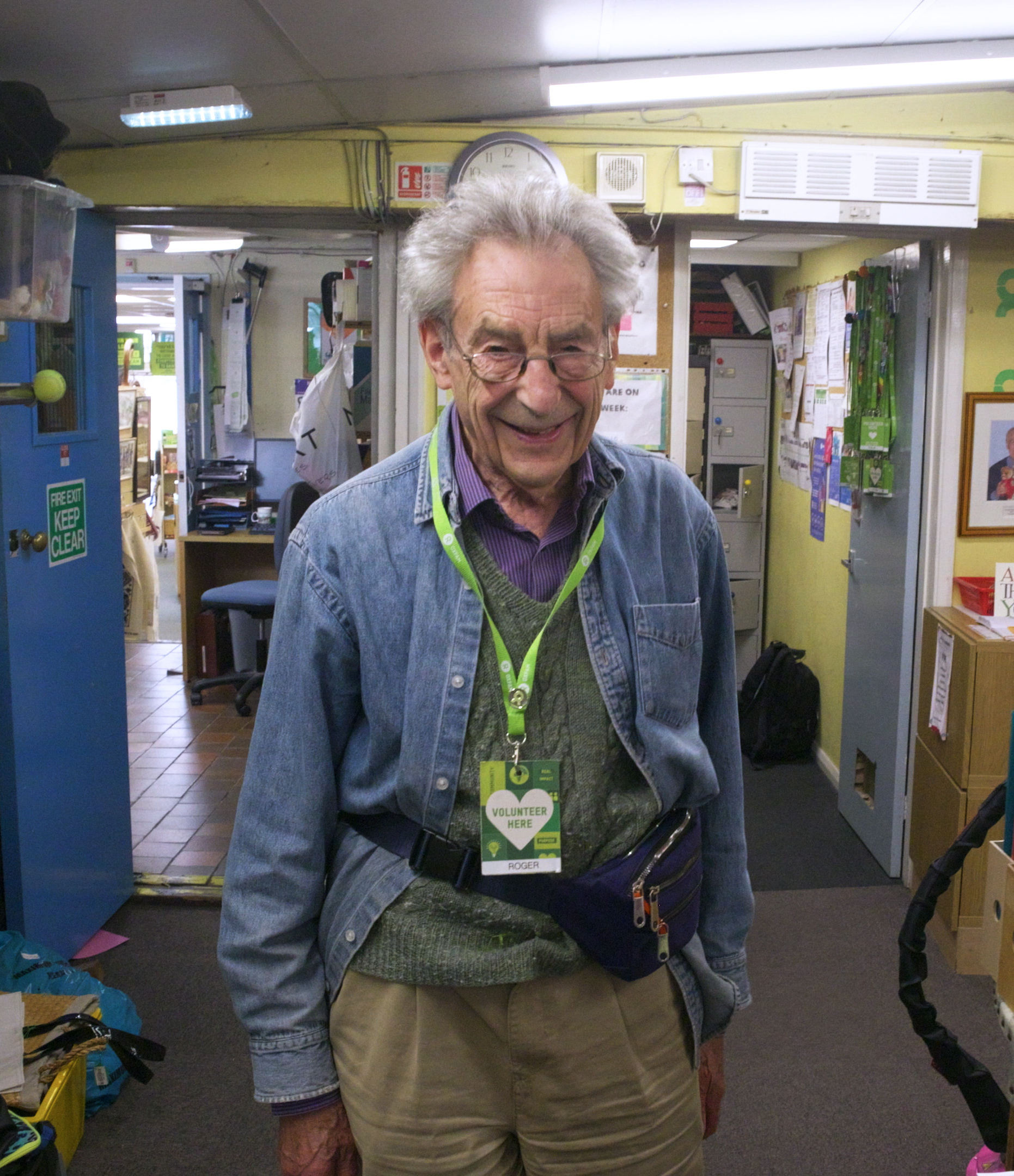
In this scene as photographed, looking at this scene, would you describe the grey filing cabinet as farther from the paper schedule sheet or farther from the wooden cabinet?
the paper schedule sheet

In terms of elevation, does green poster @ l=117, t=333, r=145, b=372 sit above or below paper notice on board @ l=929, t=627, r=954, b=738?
above

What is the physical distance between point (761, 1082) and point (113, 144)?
2.96 metres

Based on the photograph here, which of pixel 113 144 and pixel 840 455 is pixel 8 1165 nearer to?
pixel 113 144

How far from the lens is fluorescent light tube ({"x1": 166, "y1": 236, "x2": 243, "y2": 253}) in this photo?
5.73 metres

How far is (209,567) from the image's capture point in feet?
21.6

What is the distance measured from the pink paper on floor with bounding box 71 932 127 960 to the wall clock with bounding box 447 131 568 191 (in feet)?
7.78

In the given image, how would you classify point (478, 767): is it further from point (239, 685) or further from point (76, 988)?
point (239, 685)

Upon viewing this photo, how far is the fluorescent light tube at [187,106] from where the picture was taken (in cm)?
262

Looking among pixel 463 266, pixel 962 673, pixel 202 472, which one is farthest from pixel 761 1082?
pixel 202 472

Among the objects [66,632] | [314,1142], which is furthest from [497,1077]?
[66,632]

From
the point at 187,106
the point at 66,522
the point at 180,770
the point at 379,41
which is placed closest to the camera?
the point at 379,41

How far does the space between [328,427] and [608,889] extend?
4.42 m

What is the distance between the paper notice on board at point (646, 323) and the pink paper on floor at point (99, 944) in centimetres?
228

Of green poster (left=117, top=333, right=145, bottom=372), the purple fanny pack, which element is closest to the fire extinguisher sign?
the purple fanny pack
